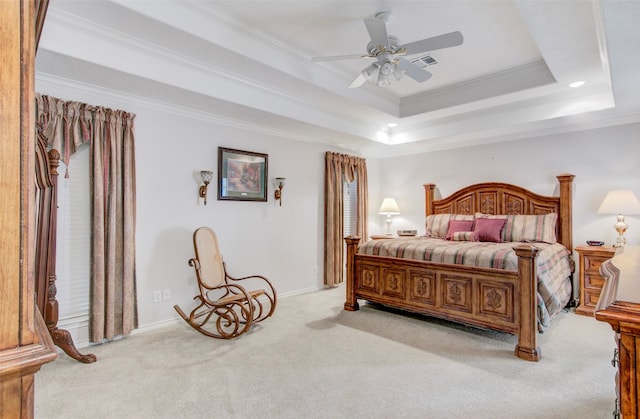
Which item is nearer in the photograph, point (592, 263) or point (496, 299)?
point (496, 299)

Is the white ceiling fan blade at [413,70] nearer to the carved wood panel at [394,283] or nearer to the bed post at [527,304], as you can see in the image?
the bed post at [527,304]

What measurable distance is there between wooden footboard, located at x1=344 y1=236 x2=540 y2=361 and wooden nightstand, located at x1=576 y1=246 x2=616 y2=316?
171 cm

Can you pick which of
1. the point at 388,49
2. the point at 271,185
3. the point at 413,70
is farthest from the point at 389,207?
the point at 388,49

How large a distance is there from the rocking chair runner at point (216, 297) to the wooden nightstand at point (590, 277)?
3547 mm

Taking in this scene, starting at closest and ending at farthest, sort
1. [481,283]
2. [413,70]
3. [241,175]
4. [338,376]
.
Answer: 1. [338,376]
2. [413,70]
3. [481,283]
4. [241,175]

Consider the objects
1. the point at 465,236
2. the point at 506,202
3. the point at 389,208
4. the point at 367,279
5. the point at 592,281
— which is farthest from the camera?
the point at 389,208

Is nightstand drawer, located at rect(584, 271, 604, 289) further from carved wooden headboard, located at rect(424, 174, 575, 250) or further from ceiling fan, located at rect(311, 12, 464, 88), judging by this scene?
ceiling fan, located at rect(311, 12, 464, 88)

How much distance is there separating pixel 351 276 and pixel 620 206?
124 inches

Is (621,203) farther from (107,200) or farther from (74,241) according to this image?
(74,241)

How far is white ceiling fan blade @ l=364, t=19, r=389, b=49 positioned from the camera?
2.40 meters

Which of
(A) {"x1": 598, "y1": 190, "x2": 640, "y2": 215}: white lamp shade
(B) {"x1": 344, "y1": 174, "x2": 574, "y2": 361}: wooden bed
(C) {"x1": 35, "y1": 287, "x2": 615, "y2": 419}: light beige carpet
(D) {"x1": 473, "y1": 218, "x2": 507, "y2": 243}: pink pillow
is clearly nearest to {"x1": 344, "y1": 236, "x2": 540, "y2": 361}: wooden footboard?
(B) {"x1": 344, "y1": 174, "x2": 574, "y2": 361}: wooden bed

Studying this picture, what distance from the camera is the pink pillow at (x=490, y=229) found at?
437cm

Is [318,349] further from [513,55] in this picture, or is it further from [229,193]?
[513,55]

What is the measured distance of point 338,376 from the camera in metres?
2.46
